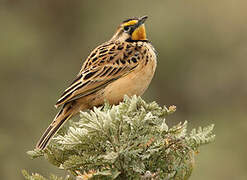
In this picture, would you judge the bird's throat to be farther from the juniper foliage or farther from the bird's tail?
the juniper foliage

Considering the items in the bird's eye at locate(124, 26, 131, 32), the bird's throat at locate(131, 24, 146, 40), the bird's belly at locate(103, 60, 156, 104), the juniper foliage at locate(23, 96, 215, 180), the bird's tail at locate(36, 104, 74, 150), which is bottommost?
the juniper foliage at locate(23, 96, 215, 180)

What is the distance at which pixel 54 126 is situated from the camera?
557 cm

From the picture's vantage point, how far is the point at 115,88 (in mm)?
6566

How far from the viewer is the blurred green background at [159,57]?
1311 cm

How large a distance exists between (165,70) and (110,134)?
36.3 ft

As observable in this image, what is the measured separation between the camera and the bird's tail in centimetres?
500

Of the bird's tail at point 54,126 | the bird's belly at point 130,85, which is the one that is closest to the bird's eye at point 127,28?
the bird's belly at point 130,85

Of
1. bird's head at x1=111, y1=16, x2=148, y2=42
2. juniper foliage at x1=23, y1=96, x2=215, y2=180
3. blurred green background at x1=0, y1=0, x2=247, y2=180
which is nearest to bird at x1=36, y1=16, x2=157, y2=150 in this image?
bird's head at x1=111, y1=16, x2=148, y2=42

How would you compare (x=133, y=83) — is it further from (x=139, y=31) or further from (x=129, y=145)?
(x=129, y=145)

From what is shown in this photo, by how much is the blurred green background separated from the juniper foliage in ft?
26.3

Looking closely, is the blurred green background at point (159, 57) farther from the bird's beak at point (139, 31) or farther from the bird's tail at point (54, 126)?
the bird's tail at point (54, 126)

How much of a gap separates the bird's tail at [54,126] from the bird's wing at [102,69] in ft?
0.36
